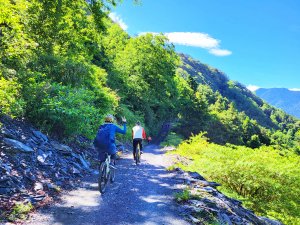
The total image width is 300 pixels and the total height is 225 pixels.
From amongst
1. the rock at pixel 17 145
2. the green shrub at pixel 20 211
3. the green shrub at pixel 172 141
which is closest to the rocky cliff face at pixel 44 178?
the rock at pixel 17 145

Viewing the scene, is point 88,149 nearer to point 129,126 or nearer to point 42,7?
point 42,7

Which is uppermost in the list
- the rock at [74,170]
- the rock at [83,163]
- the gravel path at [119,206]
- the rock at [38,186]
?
the rock at [83,163]

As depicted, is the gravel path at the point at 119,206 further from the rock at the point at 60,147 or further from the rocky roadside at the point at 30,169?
the rock at the point at 60,147

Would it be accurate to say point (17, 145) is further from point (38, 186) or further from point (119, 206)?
point (119, 206)

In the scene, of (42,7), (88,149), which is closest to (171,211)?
(88,149)

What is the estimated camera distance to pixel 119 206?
26.0ft

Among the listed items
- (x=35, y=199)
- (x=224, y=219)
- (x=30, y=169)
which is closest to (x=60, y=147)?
(x=30, y=169)

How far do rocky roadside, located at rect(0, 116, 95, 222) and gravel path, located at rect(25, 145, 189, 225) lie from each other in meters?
0.46

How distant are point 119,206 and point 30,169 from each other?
3.00 m

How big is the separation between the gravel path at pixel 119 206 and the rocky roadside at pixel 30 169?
458 millimetres

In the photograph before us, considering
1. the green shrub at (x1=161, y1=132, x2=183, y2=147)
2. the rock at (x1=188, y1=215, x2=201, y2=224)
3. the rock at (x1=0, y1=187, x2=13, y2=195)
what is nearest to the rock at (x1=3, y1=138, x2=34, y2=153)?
the rock at (x1=0, y1=187, x2=13, y2=195)

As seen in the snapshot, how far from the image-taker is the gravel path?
22.2 feet

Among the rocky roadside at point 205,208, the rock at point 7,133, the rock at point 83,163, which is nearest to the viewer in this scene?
the rocky roadside at point 205,208

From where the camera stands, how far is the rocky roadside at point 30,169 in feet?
22.8
